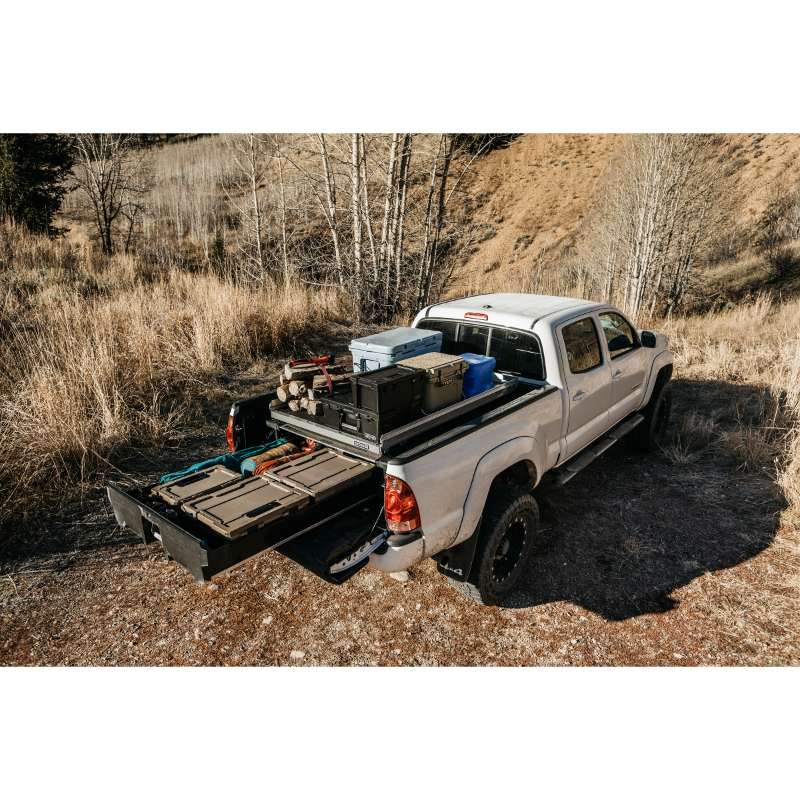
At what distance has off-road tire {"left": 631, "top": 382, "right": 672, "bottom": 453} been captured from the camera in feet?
19.1

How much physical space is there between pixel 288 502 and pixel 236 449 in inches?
49.8

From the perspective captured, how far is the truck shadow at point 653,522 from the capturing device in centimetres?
381

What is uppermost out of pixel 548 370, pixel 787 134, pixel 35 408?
pixel 787 134

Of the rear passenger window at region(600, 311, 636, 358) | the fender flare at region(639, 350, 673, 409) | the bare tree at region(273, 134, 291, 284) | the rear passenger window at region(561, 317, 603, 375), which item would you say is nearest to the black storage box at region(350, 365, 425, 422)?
the rear passenger window at region(561, 317, 603, 375)

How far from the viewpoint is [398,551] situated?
284 centimetres

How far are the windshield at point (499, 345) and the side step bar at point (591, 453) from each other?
0.83 m

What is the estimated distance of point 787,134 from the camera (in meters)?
25.9

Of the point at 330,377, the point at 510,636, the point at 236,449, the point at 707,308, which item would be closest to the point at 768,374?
the point at 510,636

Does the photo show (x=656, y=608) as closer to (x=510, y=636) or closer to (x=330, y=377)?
(x=510, y=636)

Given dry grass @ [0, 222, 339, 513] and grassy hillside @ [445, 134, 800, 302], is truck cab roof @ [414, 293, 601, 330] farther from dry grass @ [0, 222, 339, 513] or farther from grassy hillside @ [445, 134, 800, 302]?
grassy hillside @ [445, 134, 800, 302]

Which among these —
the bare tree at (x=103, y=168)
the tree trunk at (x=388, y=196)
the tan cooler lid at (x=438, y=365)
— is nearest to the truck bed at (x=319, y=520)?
the tan cooler lid at (x=438, y=365)

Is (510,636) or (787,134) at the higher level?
(787,134)

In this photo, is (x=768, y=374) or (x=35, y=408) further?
(x=768, y=374)

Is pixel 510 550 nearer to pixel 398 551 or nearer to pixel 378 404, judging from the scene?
pixel 398 551
